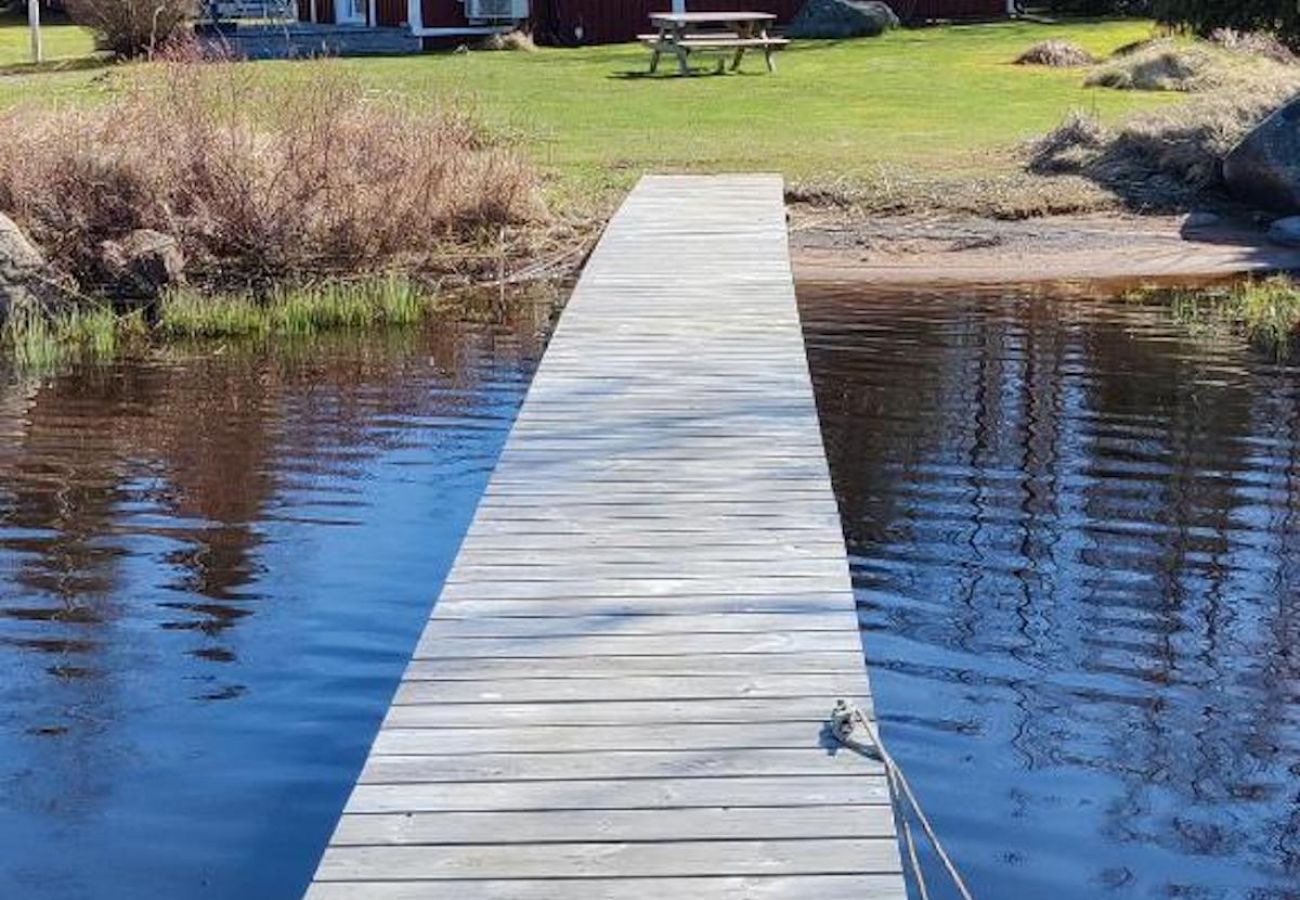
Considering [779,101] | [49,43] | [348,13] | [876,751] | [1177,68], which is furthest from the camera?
[49,43]

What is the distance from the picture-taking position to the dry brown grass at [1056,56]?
3152 centimetres

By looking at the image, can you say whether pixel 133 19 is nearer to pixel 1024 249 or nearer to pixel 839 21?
pixel 839 21

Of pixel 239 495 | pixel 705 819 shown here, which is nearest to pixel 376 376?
pixel 239 495

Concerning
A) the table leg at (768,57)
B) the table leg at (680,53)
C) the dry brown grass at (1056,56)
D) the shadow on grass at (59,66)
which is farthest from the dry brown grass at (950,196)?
the shadow on grass at (59,66)

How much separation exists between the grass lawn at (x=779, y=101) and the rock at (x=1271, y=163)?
2.40 m

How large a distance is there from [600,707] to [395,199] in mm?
11515

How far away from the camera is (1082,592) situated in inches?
372

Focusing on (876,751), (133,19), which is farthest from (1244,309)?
(133,19)

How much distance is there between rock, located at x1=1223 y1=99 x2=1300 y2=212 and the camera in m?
19.8

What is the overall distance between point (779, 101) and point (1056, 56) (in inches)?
248

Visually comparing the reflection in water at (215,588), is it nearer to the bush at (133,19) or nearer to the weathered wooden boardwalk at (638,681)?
the weathered wooden boardwalk at (638,681)

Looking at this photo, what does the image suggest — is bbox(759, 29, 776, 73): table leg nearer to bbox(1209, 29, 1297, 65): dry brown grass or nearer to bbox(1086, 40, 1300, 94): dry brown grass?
bbox(1086, 40, 1300, 94): dry brown grass

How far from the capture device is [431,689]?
6.73 meters

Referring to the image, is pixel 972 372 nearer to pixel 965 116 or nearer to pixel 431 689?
pixel 431 689
